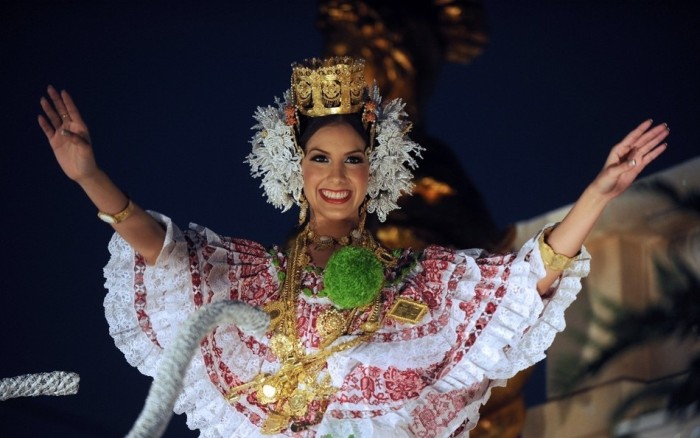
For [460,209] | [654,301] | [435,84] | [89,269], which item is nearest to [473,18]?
[435,84]

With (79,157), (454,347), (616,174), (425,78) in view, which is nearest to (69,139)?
(79,157)

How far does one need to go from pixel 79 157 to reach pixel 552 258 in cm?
122

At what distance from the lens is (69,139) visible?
12.0ft

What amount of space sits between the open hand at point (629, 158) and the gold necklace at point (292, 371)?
2.42 ft

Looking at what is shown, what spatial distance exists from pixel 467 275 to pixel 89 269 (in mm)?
1827

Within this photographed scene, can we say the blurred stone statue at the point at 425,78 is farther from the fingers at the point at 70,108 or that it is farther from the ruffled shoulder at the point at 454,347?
the fingers at the point at 70,108

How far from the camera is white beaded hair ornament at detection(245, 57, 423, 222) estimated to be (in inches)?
165

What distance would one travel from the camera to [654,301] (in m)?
5.23

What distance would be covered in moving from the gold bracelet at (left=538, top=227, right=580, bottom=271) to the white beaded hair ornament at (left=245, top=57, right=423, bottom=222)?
574mm

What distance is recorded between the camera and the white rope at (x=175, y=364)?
313 cm

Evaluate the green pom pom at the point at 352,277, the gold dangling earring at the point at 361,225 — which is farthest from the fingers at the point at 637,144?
the gold dangling earring at the point at 361,225

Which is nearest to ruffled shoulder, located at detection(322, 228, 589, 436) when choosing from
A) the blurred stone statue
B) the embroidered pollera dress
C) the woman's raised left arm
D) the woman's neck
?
the embroidered pollera dress

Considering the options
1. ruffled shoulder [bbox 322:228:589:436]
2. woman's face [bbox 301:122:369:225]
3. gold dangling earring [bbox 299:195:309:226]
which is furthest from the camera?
gold dangling earring [bbox 299:195:309:226]

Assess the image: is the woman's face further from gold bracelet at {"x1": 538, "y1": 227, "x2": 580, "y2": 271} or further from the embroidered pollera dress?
gold bracelet at {"x1": 538, "y1": 227, "x2": 580, "y2": 271}
